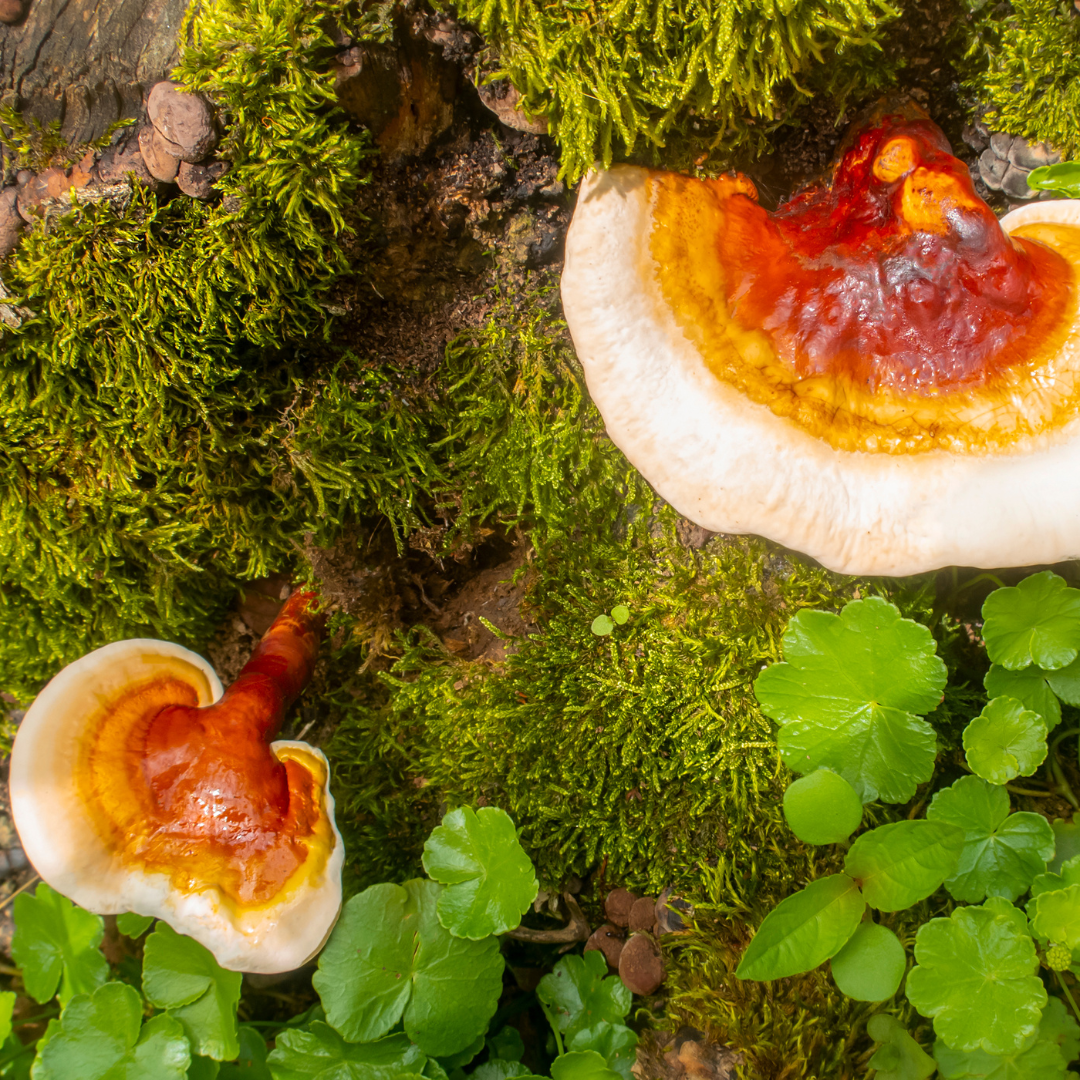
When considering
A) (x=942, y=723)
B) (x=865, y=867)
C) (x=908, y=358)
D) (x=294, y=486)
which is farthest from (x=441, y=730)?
(x=908, y=358)

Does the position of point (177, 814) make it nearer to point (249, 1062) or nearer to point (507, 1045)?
point (249, 1062)

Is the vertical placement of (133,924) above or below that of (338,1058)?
above

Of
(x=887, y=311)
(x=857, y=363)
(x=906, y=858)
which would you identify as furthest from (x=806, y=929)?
(x=887, y=311)

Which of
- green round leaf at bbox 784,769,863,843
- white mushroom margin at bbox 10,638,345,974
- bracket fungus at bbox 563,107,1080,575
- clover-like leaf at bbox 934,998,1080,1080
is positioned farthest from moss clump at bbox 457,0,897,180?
clover-like leaf at bbox 934,998,1080,1080

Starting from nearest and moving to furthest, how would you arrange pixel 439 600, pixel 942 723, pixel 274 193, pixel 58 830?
1. pixel 274 193
2. pixel 58 830
3. pixel 942 723
4. pixel 439 600

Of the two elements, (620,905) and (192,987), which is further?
(620,905)

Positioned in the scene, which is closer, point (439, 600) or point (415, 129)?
point (415, 129)

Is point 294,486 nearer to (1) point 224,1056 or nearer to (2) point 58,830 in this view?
(2) point 58,830
